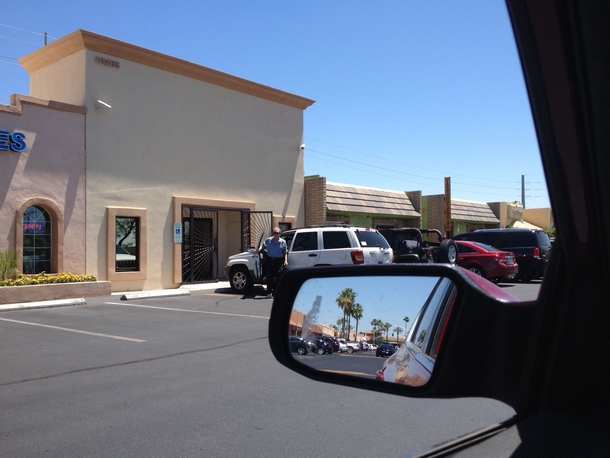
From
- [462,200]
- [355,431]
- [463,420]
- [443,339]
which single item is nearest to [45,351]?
[355,431]

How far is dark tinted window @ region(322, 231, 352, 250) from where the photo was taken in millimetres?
15445

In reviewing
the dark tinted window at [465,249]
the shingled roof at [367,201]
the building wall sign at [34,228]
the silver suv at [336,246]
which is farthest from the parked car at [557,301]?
the shingled roof at [367,201]

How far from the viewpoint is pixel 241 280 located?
17.3 m

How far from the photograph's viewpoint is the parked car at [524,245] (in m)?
17.5

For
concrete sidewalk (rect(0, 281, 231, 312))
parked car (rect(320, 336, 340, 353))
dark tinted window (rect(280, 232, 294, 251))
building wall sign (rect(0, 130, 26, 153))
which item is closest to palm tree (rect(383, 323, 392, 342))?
parked car (rect(320, 336, 340, 353))

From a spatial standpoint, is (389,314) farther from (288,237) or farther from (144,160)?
(144,160)

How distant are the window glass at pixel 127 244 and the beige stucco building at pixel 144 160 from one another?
0.04 metres

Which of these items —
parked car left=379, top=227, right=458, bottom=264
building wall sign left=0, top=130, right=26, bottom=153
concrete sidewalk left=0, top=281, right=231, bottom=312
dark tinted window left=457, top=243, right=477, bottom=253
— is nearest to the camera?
concrete sidewalk left=0, top=281, right=231, bottom=312

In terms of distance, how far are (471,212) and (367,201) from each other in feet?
37.9

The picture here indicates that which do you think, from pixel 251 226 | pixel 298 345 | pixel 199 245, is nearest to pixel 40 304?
pixel 199 245

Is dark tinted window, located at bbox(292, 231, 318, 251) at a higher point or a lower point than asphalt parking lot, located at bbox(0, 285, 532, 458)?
higher

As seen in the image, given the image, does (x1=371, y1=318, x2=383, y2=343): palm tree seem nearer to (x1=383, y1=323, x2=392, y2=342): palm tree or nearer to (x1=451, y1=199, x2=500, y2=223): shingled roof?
(x1=383, y1=323, x2=392, y2=342): palm tree

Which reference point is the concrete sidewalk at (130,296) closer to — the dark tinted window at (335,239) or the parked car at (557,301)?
the dark tinted window at (335,239)

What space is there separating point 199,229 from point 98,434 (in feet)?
54.5
